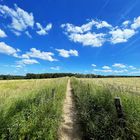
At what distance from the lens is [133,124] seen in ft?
18.4

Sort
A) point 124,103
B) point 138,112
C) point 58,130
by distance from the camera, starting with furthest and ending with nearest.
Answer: point 124,103 < point 58,130 < point 138,112

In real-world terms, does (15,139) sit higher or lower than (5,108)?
lower

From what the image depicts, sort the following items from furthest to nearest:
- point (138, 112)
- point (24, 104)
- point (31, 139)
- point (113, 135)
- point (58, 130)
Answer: point (24, 104)
point (58, 130)
point (138, 112)
point (113, 135)
point (31, 139)

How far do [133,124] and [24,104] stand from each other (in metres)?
4.91

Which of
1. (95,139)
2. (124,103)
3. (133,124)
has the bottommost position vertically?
(95,139)

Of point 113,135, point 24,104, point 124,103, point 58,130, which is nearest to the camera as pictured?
point 113,135

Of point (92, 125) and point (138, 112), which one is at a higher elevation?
point (138, 112)

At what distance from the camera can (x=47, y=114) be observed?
7461 millimetres

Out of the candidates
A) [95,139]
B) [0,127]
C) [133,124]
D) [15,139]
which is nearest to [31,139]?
[15,139]

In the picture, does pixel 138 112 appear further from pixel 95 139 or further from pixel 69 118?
pixel 69 118

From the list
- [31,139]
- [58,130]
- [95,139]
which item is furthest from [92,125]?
[31,139]

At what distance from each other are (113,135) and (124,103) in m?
1.96

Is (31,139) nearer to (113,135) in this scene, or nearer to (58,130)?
(58,130)

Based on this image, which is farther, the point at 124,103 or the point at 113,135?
the point at 124,103
